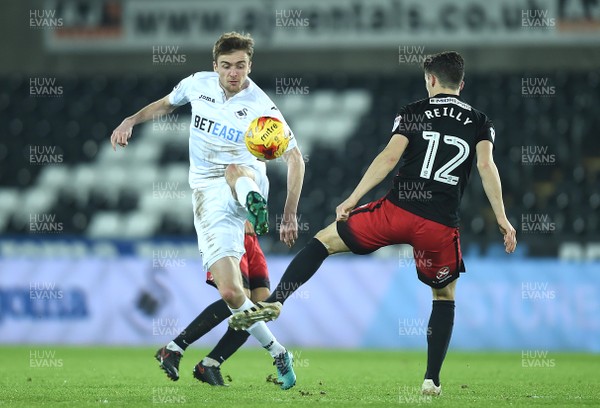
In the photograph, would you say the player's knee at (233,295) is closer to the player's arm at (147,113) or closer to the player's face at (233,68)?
the player's arm at (147,113)

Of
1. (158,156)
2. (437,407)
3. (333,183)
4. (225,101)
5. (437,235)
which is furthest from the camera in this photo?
(158,156)

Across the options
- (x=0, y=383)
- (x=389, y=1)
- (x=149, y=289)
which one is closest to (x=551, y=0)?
(x=389, y=1)

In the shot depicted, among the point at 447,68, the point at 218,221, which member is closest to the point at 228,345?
the point at 218,221

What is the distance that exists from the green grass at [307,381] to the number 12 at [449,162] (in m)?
1.41

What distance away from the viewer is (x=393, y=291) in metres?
12.9

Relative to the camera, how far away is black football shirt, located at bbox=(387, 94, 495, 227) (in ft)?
23.0

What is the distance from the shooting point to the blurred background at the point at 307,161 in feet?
42.0

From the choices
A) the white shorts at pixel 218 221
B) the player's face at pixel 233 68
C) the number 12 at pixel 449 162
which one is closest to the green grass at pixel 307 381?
the white shorts at pixel 218 221

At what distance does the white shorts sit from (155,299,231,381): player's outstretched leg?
64cm

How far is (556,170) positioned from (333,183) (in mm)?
3355

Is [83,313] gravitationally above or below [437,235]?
below

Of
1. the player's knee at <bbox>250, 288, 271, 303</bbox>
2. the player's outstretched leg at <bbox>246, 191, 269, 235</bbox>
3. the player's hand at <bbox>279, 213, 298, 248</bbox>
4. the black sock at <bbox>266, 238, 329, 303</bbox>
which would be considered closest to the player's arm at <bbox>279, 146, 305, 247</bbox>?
the player's hand at <bbox>279, 213, 298, 248</bbox>

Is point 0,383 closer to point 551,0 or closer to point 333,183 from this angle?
point 333,183

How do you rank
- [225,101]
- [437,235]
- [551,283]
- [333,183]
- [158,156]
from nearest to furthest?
[437,235] → [225,101] → [551,283] → [333,183] → [158,156]
